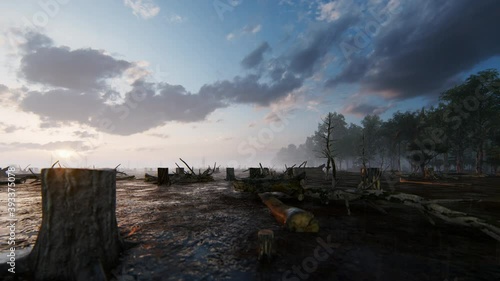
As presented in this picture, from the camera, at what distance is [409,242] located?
4871 millimetres

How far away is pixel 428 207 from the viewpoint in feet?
19.6

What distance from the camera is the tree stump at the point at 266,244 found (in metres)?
3.83

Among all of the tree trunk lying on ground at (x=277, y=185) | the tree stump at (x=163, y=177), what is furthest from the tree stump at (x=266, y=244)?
the tree stump at (x=163, y=177)

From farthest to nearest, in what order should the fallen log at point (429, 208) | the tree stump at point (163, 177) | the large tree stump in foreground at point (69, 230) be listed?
the tree stump at point (163, 177), the fallen log at point (429, 208), the large tree stump in foreground at point (69, 230)

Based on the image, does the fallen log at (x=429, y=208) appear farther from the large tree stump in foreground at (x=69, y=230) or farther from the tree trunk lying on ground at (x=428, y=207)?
the large tree stump in foreground at (x=69, y=230)

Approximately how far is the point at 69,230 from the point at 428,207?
822 cm

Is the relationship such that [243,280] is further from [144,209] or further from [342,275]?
[144,209]

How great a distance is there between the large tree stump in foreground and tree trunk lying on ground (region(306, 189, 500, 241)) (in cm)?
749

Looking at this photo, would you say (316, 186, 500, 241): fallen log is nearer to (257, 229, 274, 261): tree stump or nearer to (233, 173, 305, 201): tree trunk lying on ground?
(233, 173, 305, 201): tree trunk lying on ground

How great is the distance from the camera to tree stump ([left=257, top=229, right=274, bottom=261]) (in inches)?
151

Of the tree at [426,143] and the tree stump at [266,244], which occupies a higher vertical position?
the tree at [426,143]

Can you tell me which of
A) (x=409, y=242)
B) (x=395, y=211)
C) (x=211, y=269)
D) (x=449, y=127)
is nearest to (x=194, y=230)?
(x=211, y=269)

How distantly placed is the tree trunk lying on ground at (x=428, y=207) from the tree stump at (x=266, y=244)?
4.78 m

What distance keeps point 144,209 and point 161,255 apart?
5145 millimetres
